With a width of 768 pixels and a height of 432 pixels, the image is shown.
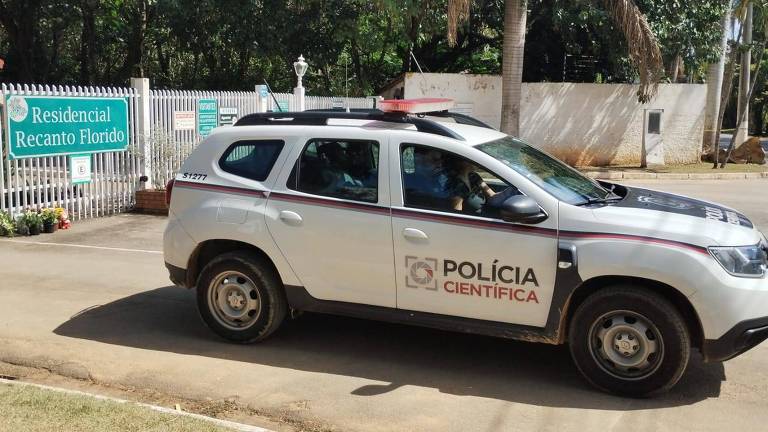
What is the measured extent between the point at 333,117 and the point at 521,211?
5.94 ft

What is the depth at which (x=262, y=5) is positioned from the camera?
75.7 feet

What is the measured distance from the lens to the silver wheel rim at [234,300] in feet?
19.0

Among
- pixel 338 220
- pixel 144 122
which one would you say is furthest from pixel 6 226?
pixel 338 220

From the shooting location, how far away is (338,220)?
214 inches

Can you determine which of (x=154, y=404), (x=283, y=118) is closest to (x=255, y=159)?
(x=283, y=118)

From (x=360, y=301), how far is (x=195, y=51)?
2209 centimetres

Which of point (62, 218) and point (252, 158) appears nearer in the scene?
point (252, 158)

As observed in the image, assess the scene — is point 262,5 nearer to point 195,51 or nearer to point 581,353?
point 195,51

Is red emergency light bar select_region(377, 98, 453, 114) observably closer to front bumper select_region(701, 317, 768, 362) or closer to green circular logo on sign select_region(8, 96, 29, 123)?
front bumper select_region(701, 317, 768, 362)

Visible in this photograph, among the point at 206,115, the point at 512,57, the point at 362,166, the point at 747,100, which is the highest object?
the point at 512,57

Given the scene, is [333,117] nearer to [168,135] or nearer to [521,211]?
[521,211]

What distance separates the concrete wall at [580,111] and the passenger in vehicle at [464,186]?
17.3m

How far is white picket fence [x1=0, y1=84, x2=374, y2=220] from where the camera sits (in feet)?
36.5

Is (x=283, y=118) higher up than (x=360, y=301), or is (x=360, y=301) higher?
(x=283, y=118)
